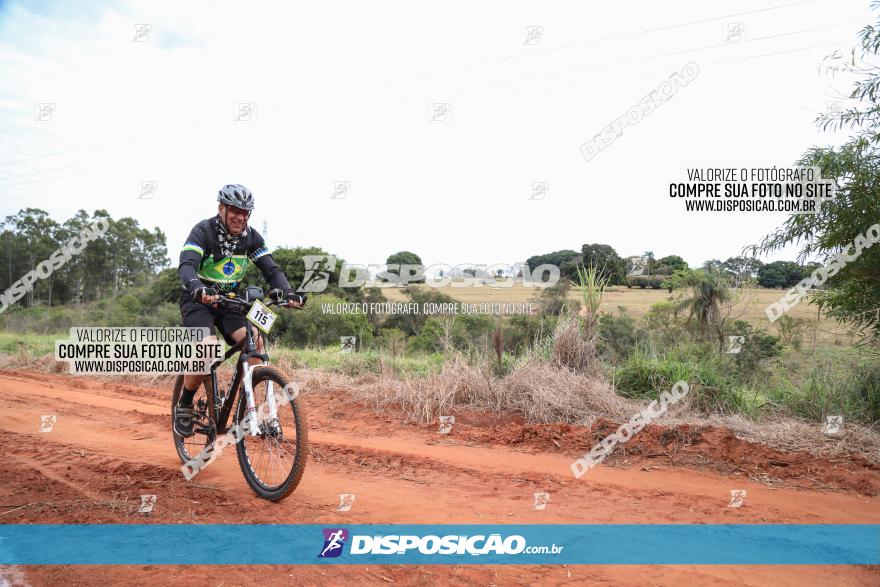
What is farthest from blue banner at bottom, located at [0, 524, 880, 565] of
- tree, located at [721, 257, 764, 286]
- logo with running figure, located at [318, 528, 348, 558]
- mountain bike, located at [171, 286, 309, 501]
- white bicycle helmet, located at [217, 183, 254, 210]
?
tree, located at [721, 257, 764, 286]

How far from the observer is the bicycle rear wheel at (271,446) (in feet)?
14.0

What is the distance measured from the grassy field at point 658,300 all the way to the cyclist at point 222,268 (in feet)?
17.7

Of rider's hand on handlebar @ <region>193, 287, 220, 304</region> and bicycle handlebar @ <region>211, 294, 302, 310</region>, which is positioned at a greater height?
rider's hand on handlebar @ <region>193, 287, 220, 304</region>

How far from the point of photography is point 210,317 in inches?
193

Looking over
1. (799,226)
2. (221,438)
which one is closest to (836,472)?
(799,226)

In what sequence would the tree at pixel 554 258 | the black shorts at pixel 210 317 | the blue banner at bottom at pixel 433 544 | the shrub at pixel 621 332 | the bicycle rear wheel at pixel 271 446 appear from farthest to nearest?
1. the tree at pixel 554 258
2. the shrub at pixel 621 332
3. the black shorts at pixel 210 317
4. the bicycle rear wheel at pixel 271 446
5. the blue banner at bottom at pixel 433 544

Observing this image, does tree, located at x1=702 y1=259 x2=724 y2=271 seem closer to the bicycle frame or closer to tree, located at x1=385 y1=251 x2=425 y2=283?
the bicycle frame

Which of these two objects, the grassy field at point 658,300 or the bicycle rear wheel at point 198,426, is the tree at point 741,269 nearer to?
the grassy field at point 658,300

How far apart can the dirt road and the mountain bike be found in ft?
0.67

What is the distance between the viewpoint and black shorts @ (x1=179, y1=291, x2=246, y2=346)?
192 inches

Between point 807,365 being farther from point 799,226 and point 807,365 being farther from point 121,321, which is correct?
point 121,321

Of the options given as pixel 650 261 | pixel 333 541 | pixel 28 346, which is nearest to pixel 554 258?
pixel 650 261

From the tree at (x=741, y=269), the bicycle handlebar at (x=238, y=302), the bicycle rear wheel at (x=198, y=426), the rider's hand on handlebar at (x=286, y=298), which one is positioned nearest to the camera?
the bicycle handlebar at (x=238, y=302)

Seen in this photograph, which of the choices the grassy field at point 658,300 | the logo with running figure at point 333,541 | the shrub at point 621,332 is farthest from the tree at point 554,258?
the logo with running figure at point 333,541
